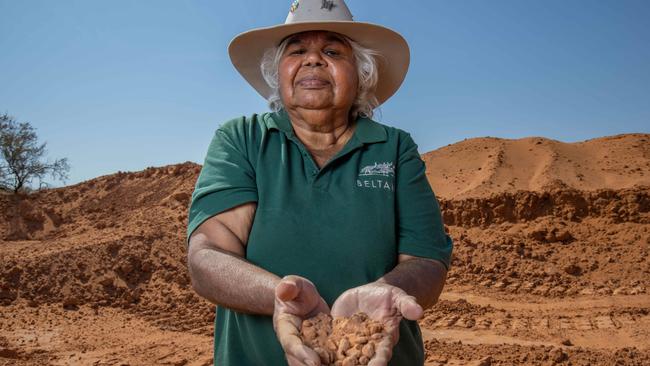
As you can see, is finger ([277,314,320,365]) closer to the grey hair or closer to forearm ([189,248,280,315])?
forearm ([189,248,280,315])

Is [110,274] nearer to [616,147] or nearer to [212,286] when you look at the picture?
[212,286]

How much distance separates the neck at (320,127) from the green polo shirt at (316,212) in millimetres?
92

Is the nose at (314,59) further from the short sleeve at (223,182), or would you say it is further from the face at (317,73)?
the short sleeve at (223,182)

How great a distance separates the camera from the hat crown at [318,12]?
2.49 m

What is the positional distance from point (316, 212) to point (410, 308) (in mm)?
566

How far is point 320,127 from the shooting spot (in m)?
2.48

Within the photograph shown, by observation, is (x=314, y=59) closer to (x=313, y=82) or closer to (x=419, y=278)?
(x=313, y=82)

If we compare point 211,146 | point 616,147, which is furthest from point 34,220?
point 616,147

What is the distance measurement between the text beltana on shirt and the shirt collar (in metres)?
0.12

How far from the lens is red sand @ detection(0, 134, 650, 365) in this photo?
6898 millimetres

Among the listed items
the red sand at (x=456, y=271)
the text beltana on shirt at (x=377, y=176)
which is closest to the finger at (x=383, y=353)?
the text beltana on shirt at (x=377, y=176)

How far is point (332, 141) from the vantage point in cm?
250

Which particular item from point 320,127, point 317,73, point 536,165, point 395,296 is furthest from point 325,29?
point 536,165

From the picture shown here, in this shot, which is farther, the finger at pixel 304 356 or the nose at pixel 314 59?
the nose at pixel 314 59
